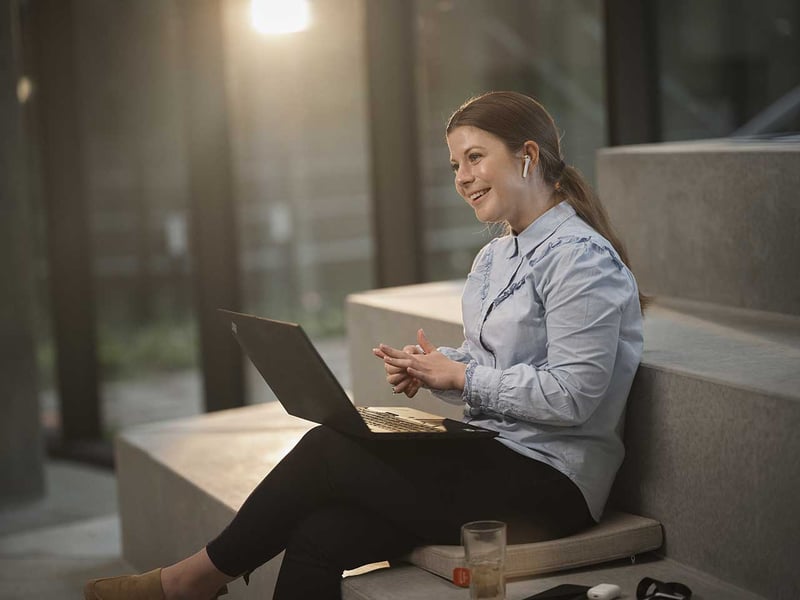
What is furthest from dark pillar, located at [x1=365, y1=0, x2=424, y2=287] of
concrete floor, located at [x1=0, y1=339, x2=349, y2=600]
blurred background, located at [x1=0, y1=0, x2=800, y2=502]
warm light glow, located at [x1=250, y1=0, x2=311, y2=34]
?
concrete floor, located at [x1=0, y1=339, x2=349, y2=600]

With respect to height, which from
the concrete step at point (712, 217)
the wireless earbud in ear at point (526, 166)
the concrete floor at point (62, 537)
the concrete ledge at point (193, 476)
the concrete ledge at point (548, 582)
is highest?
the wireless earbud in ear at point (526, 166)

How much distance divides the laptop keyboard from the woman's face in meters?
0.44

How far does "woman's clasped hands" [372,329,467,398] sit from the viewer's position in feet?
7.22

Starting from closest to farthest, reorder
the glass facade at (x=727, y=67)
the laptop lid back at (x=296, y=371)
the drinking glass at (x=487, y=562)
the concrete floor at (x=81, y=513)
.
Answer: the drinking glass at (x=487, y=562) < the laptop lid back at (x=296, y=371) < the glass facade at (x=727, y=67) < the concrete floor at (x=81, y=513)

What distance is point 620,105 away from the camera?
A: 3.99 meters

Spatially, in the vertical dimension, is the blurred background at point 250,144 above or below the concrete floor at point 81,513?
above

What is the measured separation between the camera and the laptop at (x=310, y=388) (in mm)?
2062

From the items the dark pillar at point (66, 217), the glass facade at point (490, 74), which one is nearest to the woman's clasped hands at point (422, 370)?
the glass facade at point (490, 74)

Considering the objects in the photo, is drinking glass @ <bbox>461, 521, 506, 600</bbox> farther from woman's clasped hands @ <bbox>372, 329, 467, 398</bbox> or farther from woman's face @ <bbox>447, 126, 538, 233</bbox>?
woman's face @ <bbox>447, 126, 538, 233</bbox>

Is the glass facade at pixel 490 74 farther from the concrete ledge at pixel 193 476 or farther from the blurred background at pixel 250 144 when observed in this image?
the concrete ledge at pixel 193 476

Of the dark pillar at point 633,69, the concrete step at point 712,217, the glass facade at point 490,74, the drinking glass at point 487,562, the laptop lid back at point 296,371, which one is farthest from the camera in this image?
the glass facade at point 490,74

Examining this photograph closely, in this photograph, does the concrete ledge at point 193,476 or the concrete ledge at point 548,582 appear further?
the concrete ledge at point 193,476

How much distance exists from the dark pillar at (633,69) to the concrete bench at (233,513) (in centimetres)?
154

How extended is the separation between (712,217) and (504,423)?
1026 mm
